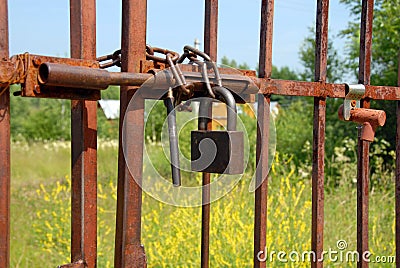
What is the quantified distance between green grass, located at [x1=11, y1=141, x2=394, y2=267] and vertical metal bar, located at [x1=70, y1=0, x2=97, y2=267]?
142 cm

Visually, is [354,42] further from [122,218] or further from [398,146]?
[122,218]

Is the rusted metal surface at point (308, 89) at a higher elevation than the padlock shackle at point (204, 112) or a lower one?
higher

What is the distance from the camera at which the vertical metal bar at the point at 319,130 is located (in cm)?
117

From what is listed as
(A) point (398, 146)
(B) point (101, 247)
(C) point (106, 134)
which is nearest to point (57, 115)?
(C) point (106, 134)

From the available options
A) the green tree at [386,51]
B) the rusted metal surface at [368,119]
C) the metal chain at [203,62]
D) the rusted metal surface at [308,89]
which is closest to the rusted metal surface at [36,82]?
the metal chain at [203,62]

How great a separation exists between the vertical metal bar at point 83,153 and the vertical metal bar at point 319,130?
505 millimetres

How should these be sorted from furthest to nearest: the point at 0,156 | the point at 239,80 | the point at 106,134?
the point at 106,134, the point at 239,80, the point at 0,156

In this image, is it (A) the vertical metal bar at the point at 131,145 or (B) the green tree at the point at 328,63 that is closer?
(A) the vertical metal bar at the point at 131,145

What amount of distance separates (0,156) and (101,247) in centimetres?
272

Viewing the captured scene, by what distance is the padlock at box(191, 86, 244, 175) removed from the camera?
2.67 feet

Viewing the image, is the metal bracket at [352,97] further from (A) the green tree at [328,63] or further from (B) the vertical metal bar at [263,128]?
(A) the green tree at [328,63]

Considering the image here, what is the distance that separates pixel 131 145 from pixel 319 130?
1.55 feet

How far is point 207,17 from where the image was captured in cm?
107

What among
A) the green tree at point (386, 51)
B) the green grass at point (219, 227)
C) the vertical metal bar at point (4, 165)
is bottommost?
the green grass at point (219, 227)
